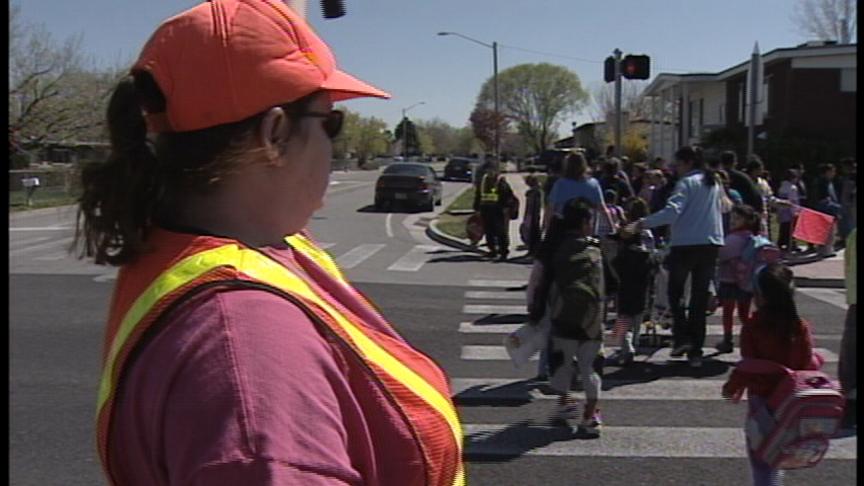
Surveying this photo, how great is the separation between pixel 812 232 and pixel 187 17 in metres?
12.3

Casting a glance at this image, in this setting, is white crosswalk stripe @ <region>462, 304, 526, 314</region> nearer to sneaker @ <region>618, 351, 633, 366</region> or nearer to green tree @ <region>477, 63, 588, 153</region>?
sneaker @ <region>618, 351, 633, 366</region>

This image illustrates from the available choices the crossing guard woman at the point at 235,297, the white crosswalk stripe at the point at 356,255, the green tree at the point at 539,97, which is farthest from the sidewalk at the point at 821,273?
the green tree at the point at 539,97

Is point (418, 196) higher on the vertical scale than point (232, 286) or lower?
lower

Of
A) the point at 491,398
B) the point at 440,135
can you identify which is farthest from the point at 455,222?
the point at 440,135

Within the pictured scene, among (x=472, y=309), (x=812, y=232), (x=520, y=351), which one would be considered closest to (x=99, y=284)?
(x=472, y=309)

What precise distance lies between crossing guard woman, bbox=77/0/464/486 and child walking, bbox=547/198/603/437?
4313 mm

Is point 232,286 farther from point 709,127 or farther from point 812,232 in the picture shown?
point 709,127

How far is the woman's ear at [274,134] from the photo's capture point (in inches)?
45.8

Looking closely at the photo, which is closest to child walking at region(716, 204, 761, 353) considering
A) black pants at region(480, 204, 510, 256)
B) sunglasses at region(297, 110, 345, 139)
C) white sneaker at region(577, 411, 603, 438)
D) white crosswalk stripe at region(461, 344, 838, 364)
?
white crosswalk stripe at region(461, 344, 838, 364)

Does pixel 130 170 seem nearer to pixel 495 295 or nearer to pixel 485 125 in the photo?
pixel 495 295

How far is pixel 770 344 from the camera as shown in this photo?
4152mm

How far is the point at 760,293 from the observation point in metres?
4.32

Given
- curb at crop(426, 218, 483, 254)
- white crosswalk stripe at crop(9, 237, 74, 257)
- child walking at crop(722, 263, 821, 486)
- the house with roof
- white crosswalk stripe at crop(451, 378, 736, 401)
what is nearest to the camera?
child walking at crop(722, 263, 821, 486)

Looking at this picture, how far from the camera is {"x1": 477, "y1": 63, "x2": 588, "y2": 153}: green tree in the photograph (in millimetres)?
99750
